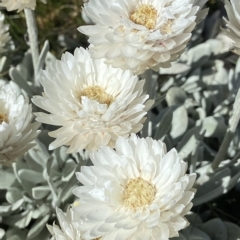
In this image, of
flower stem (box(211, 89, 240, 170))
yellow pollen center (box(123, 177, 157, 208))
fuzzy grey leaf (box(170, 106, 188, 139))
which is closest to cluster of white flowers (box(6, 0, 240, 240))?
yellow pollen center (box(123, 177, 157, 208))

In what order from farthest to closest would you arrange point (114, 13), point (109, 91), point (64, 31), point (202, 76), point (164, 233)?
point (64, 31) → point (202, 76) → point (109, 91) → point (114, 13) → point (164, 233)

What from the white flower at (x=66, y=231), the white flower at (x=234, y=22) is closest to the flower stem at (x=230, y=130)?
the white flower at (x=234, y=22)

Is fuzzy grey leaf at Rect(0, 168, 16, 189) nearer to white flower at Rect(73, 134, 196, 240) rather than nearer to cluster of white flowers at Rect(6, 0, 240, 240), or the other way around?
cluster of white flowers at Rect(6, 0, 240, 240)

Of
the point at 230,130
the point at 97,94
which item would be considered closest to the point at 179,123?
the point at 230,130

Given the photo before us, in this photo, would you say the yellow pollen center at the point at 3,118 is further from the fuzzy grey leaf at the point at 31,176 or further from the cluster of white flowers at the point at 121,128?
the fuzzy grey leaf at the point at 31,176

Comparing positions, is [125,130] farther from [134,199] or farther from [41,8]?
[41,8]

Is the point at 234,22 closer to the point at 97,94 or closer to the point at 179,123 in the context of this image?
the point at 97,94

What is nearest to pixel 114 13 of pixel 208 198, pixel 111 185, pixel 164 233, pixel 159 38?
pixel 159 38
